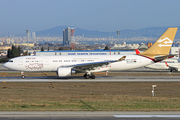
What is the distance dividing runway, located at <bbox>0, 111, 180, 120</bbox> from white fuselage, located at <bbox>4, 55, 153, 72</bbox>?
22022mm

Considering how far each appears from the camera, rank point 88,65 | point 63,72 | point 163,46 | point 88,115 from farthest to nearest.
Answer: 1. point 163,46
2. point 88,65
3. point 63,72
4. point 88,115

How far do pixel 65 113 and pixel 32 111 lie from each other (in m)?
2.13

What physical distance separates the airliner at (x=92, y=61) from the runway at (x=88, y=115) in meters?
21.1

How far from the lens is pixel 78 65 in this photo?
35781mm

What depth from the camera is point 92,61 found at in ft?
123

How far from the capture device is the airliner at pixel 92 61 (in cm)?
3700

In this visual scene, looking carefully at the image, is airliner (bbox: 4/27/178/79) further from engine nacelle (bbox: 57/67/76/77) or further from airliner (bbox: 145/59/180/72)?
airliner (bbox: 145/59/180/72)

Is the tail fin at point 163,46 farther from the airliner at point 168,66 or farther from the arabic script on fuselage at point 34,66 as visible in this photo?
the arabic script on fuselage at point 34,66

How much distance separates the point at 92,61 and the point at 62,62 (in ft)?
14.6

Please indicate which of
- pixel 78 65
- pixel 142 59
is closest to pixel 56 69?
pixel 78 65

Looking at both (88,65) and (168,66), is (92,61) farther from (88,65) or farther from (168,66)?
(168,66)

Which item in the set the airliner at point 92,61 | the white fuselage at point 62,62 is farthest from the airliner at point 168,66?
the white fuselage at point 62,62

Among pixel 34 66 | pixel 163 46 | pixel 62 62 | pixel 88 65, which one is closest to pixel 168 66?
pixel 163 46

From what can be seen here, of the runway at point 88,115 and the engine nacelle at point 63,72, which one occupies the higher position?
the engine nacelle at point 63,72
